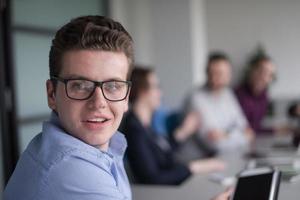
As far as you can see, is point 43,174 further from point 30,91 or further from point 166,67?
point 166,67

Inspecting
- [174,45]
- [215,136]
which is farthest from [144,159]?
[174,45]

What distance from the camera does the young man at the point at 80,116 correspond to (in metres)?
0.73

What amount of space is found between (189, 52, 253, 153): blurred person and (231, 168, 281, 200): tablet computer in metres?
1.16

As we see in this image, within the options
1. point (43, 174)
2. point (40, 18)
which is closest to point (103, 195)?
point (43, 174)

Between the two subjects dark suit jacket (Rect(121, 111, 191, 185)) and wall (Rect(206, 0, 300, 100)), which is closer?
dark suit jacket (Rect(121, 111, 191, 185))

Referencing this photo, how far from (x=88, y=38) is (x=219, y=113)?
79.3 inches

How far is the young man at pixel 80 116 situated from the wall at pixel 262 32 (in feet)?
12.1

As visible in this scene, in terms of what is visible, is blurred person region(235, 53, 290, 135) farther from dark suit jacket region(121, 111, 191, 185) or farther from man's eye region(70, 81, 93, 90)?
man's eye region(70, 81, 93, 90)

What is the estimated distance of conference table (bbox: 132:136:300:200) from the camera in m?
1.46

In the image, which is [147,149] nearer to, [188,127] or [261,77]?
[188,127]

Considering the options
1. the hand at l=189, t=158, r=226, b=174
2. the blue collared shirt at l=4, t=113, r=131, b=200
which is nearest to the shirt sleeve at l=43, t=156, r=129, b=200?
the blue collared shirt at l=4, t=113, r=131, b=200

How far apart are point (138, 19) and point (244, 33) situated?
118 centimetres

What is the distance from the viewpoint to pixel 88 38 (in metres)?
0.75

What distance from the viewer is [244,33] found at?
4.35m
